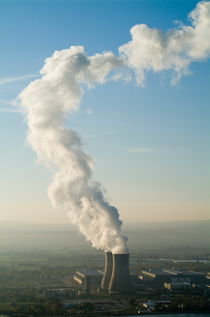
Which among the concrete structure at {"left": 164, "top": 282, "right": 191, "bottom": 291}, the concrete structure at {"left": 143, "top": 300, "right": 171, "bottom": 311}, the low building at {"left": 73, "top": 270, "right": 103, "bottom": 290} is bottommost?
the concrete structure at {"left": 143, "top": 300, "right": 171, "bottom": 311}

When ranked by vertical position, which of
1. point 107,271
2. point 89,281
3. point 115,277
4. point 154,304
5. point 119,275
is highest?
point 107,271

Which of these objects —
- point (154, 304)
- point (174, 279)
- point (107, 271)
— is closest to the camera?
point (154, 304)

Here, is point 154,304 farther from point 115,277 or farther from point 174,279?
point 174,279

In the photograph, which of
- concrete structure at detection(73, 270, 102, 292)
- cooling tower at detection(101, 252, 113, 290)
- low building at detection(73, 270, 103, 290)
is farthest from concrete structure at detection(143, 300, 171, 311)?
low building at detection(73, 270, 103, 290)

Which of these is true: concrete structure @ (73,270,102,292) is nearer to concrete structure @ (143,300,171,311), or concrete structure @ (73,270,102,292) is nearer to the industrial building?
the industrial building

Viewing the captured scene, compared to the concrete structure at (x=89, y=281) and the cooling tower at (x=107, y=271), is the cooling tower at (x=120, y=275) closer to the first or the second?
the cooling tower at (x=107, y=271)

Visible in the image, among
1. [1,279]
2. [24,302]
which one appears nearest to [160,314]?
[24,302]

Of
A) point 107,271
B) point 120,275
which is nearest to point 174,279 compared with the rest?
point 107,271

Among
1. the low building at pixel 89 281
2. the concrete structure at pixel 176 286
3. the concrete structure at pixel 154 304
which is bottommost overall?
the concrete structure at pixel 154 304

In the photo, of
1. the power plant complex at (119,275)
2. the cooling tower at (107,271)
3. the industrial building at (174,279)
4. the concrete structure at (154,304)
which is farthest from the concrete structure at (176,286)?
the concrete structure at (154,304)
